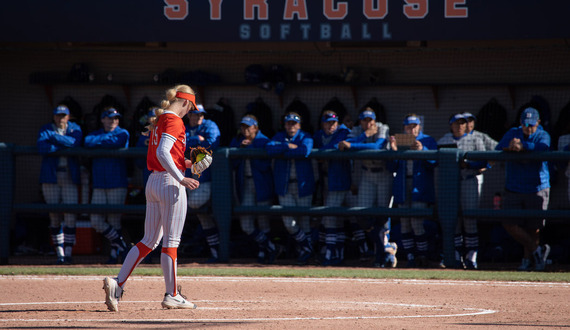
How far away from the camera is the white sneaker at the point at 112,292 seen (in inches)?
220

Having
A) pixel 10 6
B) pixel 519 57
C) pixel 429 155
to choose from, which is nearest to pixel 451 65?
pixel 519 57

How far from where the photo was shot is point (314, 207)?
364 inches

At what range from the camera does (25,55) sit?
1183cm

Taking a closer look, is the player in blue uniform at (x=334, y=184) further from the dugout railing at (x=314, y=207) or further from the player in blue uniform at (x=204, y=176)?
the player in blue uniform at (x=204, y=176)

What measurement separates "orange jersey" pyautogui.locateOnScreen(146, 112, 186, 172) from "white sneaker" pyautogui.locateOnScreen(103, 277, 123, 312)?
0.80 m

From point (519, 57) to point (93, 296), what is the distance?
6.55m

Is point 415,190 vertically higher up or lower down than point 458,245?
higher up

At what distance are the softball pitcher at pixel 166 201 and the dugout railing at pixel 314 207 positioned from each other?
3618 millimetres

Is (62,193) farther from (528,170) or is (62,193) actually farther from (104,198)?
(528,170)

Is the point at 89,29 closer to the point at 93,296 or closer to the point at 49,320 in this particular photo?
the point at 93,296

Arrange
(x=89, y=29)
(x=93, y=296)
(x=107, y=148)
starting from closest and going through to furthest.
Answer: (x=93, y=296) → (x=107, y=148) → (x=89, y=29)

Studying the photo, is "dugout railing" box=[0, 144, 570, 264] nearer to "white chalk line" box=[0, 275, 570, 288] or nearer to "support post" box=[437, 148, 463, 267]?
"support post" box=[437, 148, 463, 267]

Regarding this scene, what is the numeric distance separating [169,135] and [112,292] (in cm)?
112

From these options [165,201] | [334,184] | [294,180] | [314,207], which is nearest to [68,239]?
[294,180]
